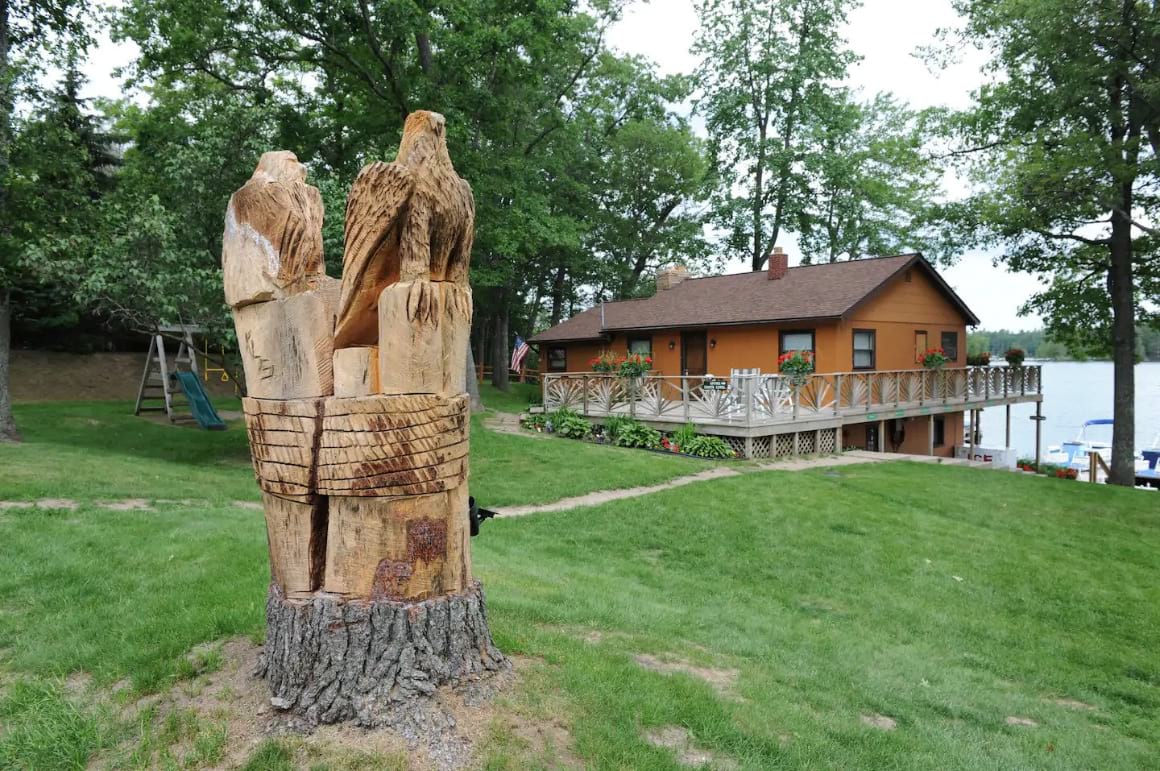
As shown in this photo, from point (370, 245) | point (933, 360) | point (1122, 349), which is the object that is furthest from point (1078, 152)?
point (370, 245)

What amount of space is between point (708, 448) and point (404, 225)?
12620 millimetres

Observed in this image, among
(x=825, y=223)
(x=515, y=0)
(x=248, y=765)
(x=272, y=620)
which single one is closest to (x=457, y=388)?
(x=272, y=620)

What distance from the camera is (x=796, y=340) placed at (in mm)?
20109

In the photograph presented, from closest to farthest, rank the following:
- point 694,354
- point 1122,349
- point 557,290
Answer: point 1122,349 < point 694,354 < point 557,290

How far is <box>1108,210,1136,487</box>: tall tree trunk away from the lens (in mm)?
15539

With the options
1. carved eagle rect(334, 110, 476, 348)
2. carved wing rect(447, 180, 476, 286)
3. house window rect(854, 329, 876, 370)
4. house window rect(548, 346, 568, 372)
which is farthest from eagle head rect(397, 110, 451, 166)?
house window rect(548, 346, 568, 372)

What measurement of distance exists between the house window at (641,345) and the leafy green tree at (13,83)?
55.7 feet

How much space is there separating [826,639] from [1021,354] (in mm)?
22336

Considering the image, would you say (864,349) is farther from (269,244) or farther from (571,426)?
(269,244)

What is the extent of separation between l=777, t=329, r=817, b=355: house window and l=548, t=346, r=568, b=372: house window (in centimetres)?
1022

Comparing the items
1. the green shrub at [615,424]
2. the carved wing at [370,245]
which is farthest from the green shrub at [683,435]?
the carved wing at [370,245]

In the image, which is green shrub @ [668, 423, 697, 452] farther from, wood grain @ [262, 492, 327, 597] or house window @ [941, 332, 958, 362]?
house window @ [941, 332, 958, 362]

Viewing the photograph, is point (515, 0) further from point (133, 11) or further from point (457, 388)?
point (457, 388)

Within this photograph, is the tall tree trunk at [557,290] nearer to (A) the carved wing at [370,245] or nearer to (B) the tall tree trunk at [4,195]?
(B) the tall tree trunk at [4,195]
